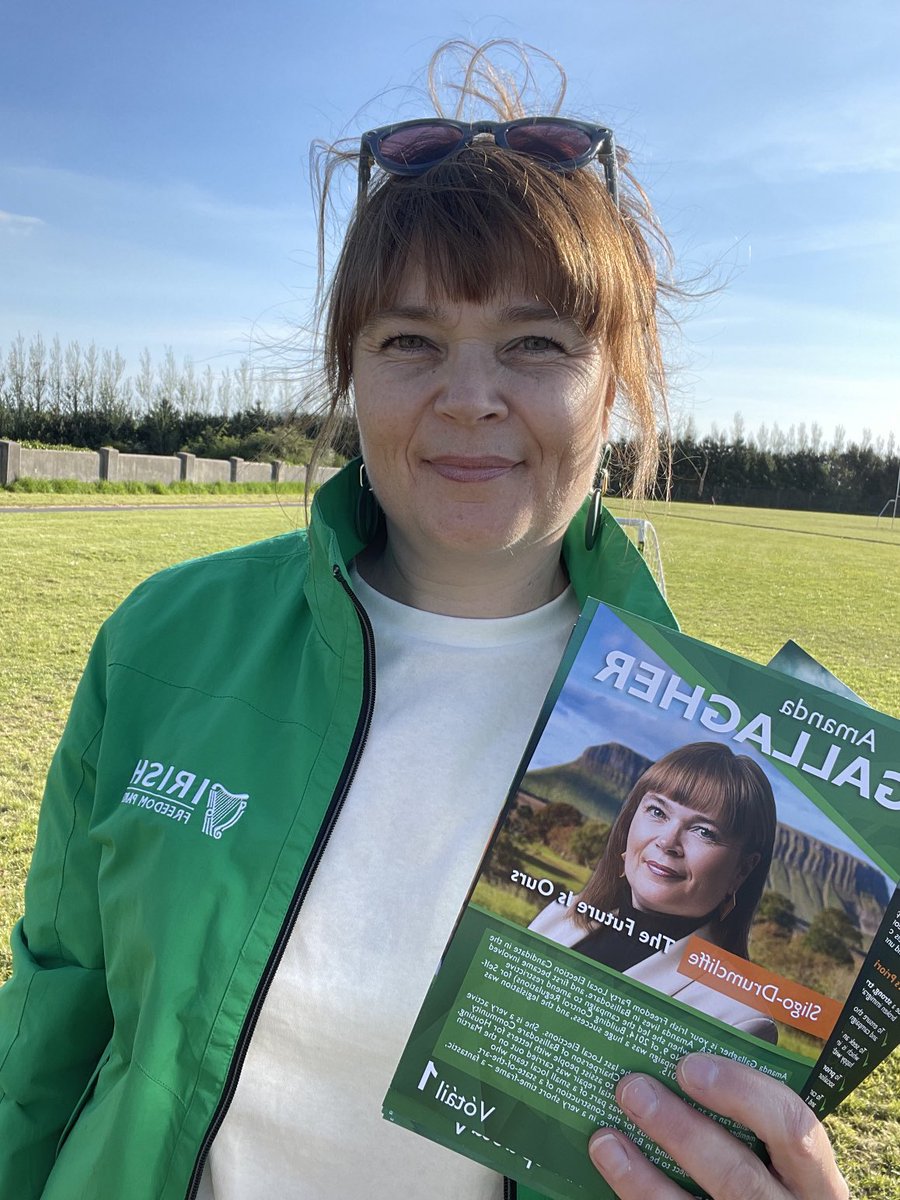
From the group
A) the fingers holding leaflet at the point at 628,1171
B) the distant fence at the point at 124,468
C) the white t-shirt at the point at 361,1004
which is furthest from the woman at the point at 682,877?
the distant fence at the point at 124,468

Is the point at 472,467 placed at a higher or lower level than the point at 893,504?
higher

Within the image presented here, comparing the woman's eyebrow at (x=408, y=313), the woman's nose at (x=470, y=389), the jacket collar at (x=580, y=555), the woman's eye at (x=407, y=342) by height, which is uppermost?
the woman's eyebrow at (x=408, y=313)

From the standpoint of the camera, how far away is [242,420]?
146 feet

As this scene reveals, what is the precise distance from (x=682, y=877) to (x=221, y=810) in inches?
25.5

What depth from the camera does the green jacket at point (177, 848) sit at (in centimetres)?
121

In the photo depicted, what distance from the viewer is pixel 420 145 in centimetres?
143

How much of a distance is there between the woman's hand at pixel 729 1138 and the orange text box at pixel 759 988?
66 millimetres

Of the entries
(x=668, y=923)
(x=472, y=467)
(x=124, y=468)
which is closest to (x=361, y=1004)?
(x=668, y=923)

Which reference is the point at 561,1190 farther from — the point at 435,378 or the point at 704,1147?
the point at 435,378

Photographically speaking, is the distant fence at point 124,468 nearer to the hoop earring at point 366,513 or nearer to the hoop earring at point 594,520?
the hoop earring at point 366,513

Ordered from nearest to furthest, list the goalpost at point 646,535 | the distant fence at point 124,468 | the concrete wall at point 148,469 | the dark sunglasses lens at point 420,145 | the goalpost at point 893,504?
the dark sunglasses lens at point 420,145 → the goalpost at point 646,535 → the distant fence at point 124,468 → the concrete wall at point 148,469 → the goalpost at point 893,504

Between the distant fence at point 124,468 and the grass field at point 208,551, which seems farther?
the distant fence at point 124,468

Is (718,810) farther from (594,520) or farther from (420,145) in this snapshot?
(420,145)

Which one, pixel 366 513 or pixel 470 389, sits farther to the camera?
pixel 366 513
